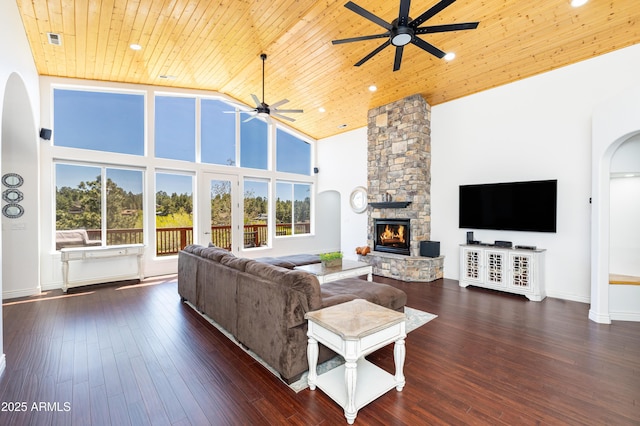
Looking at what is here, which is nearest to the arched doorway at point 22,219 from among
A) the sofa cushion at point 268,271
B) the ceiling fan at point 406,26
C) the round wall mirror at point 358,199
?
the sofa cushion at point 268,271

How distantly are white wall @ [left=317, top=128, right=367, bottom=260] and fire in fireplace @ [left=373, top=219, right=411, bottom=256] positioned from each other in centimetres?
94

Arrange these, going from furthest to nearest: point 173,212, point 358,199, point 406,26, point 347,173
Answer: point 347,173, point 358,199, point 173,212, point 406,26

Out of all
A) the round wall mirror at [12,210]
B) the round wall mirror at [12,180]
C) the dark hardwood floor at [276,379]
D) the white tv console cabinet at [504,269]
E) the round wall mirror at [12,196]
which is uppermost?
the round wall mirror at [12,180]

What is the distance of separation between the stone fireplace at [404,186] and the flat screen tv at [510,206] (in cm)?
85

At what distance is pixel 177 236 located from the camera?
6.69 metres

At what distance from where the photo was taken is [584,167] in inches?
175

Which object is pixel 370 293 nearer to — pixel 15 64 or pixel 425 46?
pixel 425 46

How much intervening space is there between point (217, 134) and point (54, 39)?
3399 mm

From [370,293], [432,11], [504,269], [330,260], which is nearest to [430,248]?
[504,269]

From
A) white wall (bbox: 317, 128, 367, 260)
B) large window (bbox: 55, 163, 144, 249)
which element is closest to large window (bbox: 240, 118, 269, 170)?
white wall (bbox: 317, 128, 367, 260)

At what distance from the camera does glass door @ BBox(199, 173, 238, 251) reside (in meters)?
6.93

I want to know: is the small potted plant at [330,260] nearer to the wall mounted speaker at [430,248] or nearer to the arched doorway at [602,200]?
the wall mounted speaker at [430,248]

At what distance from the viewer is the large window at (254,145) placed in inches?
304

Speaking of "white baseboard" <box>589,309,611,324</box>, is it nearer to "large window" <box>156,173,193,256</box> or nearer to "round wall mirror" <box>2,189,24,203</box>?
"large window" <box>156,173,193,256</box>
